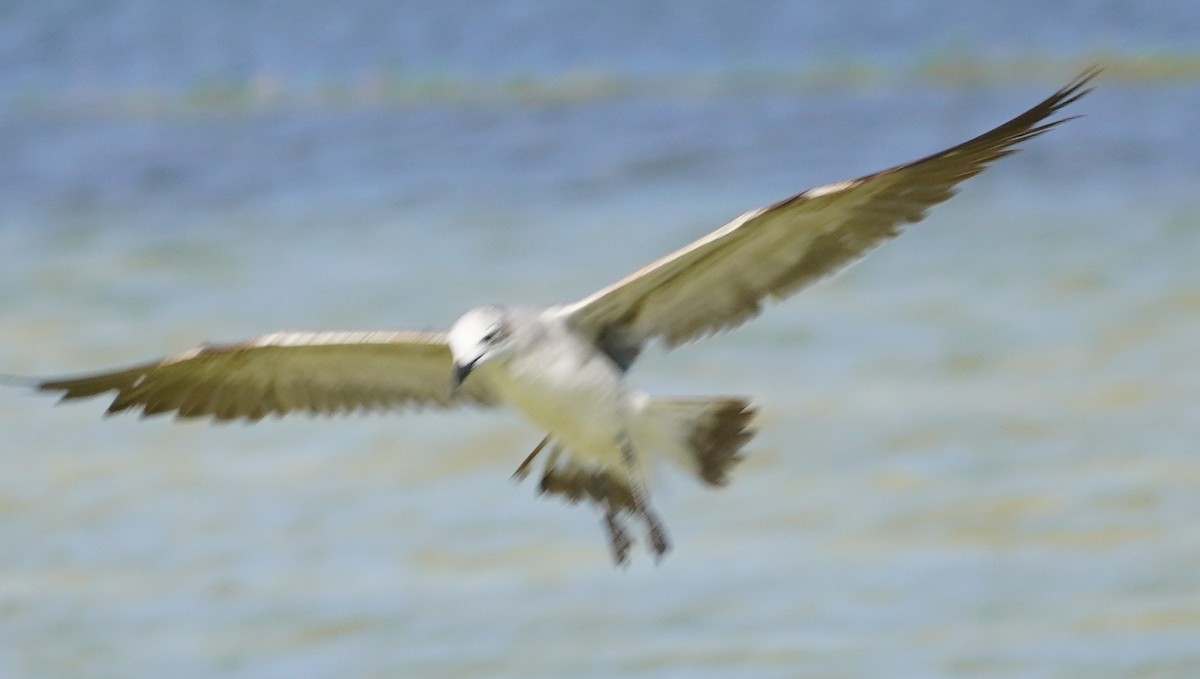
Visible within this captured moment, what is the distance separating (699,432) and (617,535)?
595 millimetres

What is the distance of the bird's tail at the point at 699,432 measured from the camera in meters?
5.96

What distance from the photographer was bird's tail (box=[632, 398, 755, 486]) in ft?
19.6

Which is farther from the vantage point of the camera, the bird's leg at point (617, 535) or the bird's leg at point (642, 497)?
the bird's leg at point (617, 535)

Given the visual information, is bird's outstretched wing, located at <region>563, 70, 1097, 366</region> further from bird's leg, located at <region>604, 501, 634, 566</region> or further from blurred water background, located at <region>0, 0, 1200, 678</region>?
bird's leg, located at <region>604, 501, 634, 566</region>

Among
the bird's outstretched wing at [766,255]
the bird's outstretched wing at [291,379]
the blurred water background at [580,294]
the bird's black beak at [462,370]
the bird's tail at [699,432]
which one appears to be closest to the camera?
the bird's outstretched wing at [766,255]

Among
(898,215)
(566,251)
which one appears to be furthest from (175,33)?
(898,215)

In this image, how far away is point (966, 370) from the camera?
34.2 ft

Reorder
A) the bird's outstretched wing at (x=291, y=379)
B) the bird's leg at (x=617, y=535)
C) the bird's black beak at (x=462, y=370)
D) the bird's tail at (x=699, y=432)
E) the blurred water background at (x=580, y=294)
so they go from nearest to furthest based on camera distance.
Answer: the bird's black beak at (x=462, y=370) < the bird's tail at (x=699, y=432) < the bird's outstretched wing at (x=291, y=379) < the bird's leg at (x=617, y=535) < the blurred water background at (x=580, y=294)

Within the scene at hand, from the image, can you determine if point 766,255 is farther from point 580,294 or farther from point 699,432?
point 580,294

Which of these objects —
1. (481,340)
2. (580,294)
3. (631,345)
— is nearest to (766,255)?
(631,345)

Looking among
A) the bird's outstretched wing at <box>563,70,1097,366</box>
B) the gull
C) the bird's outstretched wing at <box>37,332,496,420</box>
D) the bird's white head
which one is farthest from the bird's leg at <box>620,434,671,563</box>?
the bird's outstretched wing at <box>37,332,496,420</box>

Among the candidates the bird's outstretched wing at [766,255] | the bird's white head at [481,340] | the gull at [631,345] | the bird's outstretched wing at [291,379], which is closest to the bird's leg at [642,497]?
the gull at [631,345]

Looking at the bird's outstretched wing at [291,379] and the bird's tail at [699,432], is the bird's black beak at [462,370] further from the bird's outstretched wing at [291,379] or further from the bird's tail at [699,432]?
the bird's tail at [699,432]

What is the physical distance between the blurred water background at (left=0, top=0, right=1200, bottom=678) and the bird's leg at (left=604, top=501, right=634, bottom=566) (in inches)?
7.5
